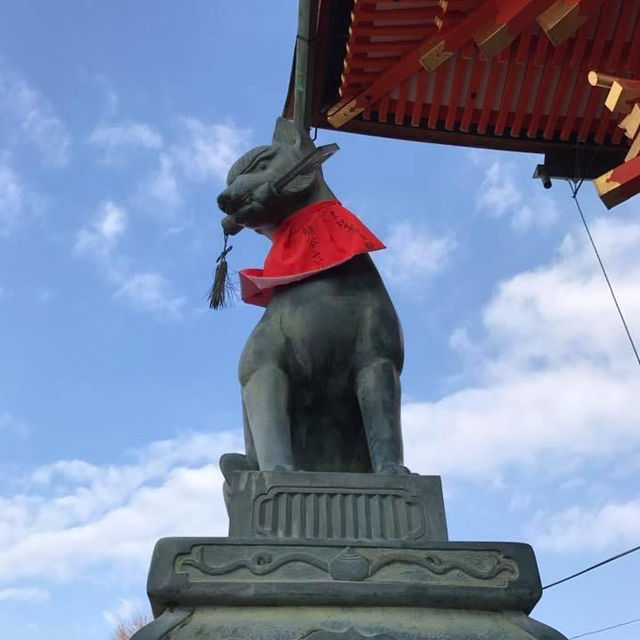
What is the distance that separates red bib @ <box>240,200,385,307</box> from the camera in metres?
3.15

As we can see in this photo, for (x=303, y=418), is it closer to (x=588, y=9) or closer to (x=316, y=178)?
(x=316, y=178)

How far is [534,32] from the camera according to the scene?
14.4ft

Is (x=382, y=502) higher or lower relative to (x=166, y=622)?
higher

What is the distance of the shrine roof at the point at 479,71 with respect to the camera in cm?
389

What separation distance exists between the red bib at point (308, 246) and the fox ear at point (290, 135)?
0.34 meters

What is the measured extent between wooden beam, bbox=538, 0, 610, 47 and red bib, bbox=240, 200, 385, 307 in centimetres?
132

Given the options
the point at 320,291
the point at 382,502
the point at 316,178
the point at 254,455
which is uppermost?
the point at 316,178

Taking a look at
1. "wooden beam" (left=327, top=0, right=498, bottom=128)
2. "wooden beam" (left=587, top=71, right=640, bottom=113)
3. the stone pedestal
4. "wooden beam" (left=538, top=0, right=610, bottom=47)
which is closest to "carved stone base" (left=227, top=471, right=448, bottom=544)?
the stone pedestal

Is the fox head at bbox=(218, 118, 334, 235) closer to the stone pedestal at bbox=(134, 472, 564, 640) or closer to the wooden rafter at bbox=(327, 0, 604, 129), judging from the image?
the wooden rafter at bbox=(327, 0, 604, 129)

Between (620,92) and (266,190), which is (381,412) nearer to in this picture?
(266,190)

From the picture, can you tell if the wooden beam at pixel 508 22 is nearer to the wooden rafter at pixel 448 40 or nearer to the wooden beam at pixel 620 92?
the wooden rafter at pixel 448 40

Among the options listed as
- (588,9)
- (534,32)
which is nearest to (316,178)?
(588,9)

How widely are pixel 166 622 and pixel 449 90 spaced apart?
12.1ft

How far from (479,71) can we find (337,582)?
3.51 m
